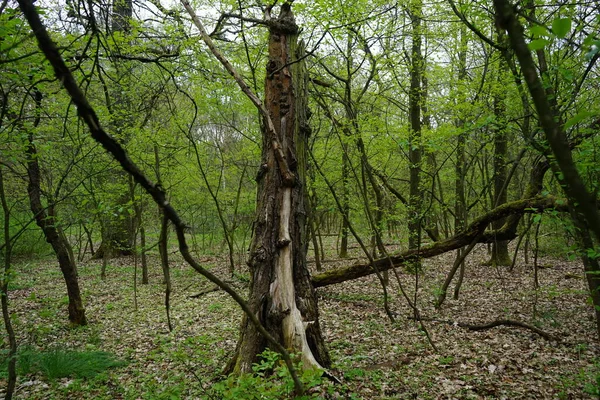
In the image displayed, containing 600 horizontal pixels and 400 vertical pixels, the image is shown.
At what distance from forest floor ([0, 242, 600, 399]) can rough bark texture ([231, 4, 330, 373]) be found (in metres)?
0.57

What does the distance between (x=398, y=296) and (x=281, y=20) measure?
6.46m

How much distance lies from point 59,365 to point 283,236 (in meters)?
3.51

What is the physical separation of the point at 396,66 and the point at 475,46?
10.6ft

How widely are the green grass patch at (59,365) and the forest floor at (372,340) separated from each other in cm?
12

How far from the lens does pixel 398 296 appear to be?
27.5 ft

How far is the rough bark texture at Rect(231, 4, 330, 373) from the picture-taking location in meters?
3.85

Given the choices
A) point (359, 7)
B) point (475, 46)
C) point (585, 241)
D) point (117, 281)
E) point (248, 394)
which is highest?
point (475, 46)

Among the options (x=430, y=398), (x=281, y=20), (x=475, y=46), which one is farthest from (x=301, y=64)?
(x=475, y=46)

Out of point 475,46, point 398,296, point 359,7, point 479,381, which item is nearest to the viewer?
point 479,381

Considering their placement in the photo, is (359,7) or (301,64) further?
(359,7)

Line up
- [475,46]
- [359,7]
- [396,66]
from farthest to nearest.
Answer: [475,46]
[396,66]
[359,7]

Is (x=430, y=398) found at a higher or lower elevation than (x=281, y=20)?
lower

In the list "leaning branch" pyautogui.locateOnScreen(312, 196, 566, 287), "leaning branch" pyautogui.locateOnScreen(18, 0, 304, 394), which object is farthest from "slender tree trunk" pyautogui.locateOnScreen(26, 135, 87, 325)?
"leaning branch" pyautogui.locateOnScreen(18, 0, 304, 394)

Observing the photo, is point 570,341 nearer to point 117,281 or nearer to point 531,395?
point 531,395
